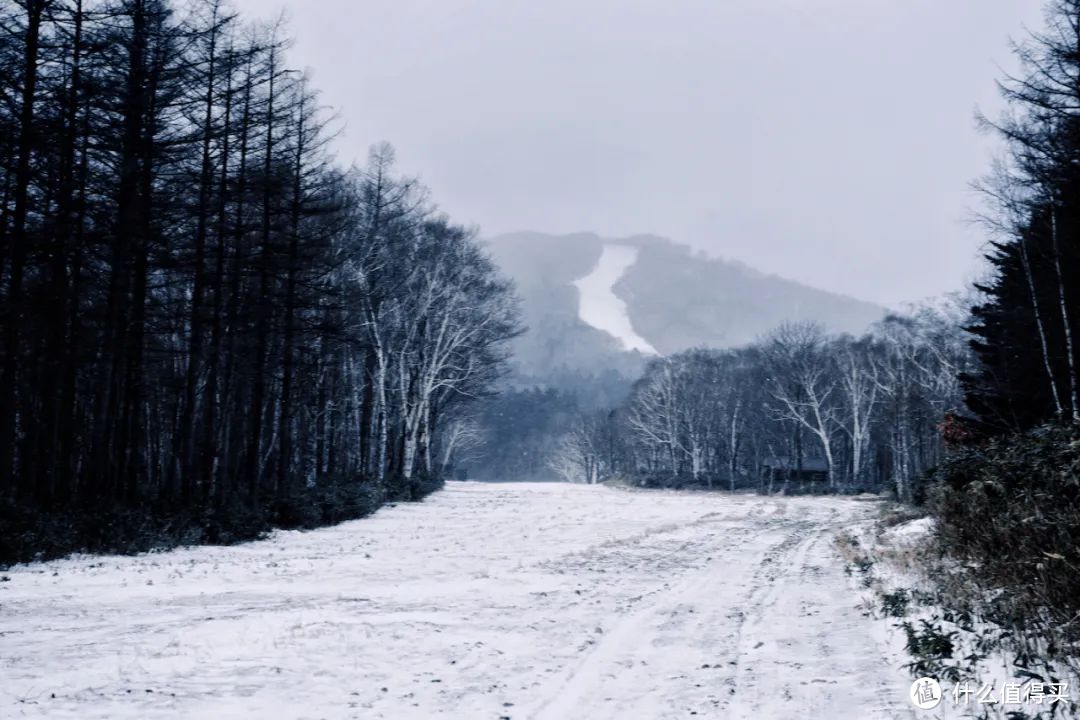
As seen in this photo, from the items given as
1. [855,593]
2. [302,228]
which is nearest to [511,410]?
[302,228]

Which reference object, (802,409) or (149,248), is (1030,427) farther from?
(802,409)

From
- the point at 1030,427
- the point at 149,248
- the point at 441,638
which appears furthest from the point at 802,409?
the point at 441,638

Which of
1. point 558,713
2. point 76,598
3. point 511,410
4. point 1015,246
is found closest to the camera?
point 558,713

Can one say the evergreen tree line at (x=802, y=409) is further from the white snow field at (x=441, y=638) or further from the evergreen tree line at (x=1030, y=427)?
the white snow field at (x=441, y=638)

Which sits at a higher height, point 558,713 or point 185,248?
point 185,248

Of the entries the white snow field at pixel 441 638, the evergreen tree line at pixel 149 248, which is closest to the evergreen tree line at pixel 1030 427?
the white snow field at pixel 441 638

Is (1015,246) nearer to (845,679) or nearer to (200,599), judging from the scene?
(845,679)

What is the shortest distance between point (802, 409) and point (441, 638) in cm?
5511

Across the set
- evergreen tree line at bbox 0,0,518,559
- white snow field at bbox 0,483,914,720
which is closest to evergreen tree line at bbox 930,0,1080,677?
white snow field at bbox 0,483,914,720

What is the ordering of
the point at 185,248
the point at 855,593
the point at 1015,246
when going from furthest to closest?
the point at 1015,246 < the point at 185,248 < the point at 855,593

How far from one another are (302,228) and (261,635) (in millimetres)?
17048

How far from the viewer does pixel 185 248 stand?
59.0 feet

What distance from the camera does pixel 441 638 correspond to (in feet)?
24.1

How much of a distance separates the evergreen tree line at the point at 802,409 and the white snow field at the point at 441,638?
2935 centimetres
